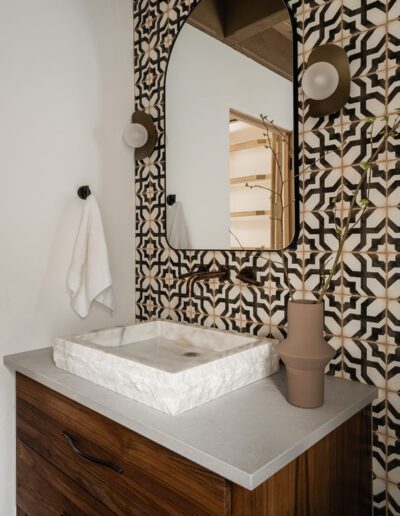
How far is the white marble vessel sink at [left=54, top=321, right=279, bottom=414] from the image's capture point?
0.89 m

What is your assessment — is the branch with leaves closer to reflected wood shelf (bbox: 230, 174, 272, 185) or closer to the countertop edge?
reflected wood shelf (bbox: 230, 174, 272, 185)

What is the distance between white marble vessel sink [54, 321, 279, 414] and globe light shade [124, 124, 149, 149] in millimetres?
769

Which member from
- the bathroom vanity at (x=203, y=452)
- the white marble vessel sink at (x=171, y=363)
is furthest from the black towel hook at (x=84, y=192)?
the bathroom vanity at (x=203, y=452)

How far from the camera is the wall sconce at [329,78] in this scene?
105cm

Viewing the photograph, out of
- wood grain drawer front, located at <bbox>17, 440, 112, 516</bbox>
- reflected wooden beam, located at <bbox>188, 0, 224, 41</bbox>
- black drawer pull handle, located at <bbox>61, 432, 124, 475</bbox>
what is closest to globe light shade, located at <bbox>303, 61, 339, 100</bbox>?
reflected wooden beam, located at <bbox>188, 0, 224, 41</bbox>

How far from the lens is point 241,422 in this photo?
843 mm

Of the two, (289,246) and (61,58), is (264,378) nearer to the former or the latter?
(289,246)

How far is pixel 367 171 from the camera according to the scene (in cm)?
106

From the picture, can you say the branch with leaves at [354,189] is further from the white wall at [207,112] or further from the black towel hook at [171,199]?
the black towel hook at [171,199]

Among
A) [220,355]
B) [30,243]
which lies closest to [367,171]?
[220,355]

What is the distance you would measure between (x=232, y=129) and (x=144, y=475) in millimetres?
1076

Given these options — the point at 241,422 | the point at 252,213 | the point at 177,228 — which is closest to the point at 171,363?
the point at 241,422

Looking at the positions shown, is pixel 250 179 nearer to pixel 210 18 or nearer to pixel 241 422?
pixel 210 18

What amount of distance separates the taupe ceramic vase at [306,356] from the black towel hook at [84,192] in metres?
1.00
